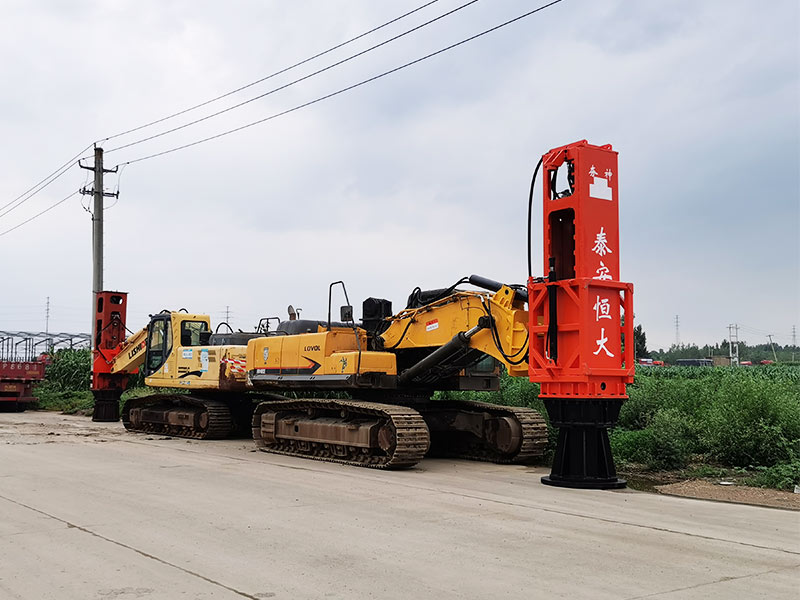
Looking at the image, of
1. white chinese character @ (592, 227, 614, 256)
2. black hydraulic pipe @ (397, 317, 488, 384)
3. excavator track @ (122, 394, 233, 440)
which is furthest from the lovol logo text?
white chinese character @ (592, 227, 614, 256)

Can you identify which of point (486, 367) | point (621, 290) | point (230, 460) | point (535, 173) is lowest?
point (230, 460)

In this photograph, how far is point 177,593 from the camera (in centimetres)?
558

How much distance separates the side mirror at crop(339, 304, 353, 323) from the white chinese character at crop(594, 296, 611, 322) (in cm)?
501

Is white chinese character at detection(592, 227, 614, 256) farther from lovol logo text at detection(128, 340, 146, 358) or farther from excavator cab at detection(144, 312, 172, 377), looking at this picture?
lovol logo text at detection(128, 340, 146, 358)

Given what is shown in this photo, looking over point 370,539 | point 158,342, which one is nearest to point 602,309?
point 370,539

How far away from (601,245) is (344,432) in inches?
213

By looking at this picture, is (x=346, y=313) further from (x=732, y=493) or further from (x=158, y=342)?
(x=158, y=342)

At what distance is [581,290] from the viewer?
10422 mm

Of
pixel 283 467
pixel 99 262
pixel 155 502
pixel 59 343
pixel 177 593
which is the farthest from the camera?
pixel 59 343

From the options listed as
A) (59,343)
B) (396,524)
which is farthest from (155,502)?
(59,343)

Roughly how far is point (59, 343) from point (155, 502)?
1410 inches

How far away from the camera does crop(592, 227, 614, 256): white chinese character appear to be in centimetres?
1067

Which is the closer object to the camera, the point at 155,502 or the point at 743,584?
the point at 743,584

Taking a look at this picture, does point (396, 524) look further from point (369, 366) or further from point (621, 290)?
point (369, 366)
